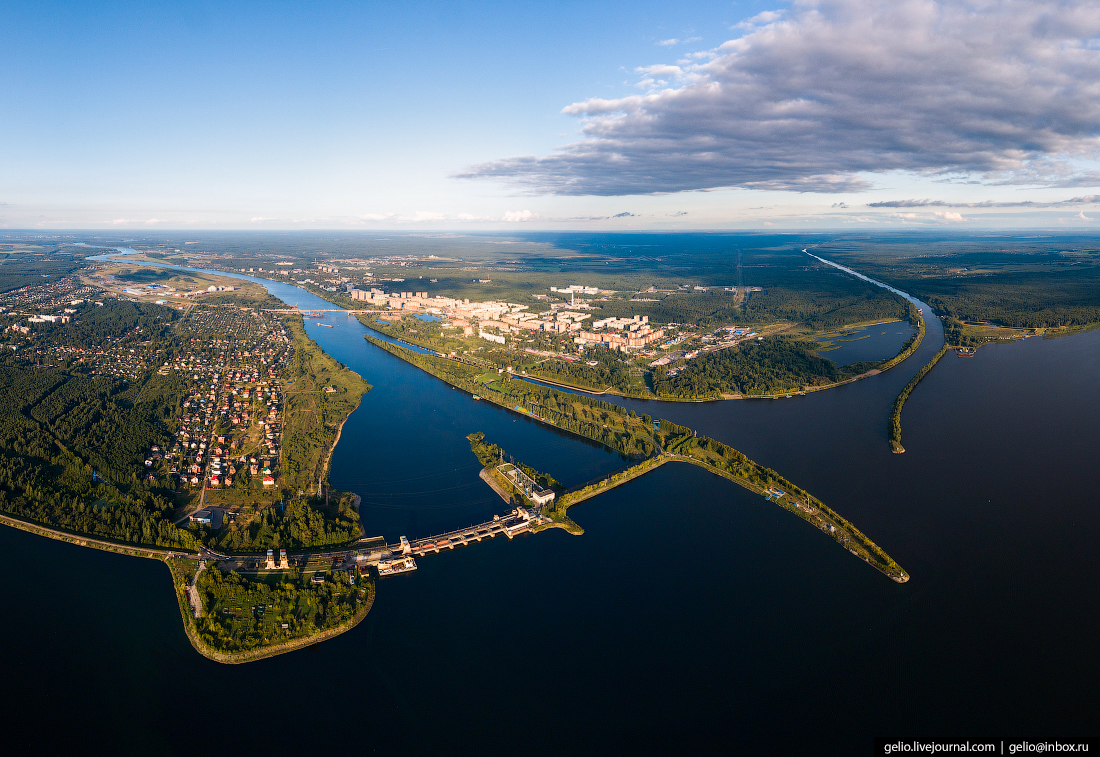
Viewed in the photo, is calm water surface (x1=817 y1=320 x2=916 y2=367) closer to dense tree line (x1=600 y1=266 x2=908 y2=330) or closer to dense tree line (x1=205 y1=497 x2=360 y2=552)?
dense tree line (x1=600 y1=266 x2=908 y2=330)

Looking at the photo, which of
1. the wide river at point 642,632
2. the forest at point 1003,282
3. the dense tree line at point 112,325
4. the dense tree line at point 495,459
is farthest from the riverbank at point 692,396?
the dense tree line at point 112,325

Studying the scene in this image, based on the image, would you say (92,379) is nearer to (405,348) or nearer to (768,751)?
(405,348)

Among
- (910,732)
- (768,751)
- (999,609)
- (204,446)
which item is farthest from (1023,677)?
(204,446)

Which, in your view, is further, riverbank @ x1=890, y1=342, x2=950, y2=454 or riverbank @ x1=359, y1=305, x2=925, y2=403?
riverbank @ x1=359, y1=305, x2=925, y2=403

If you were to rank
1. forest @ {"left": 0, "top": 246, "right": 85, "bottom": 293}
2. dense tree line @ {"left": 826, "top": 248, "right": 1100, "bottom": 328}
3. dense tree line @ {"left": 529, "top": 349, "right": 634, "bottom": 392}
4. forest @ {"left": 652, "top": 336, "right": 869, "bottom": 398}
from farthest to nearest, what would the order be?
forest @ {"left": 0, "top": 246, "right": 85, "bottom": 293} → dense tree line @ {"left": 826, "top": 248, "right": 1100, "bottom": 328} → dense tree line @ {"left": 529, "top": 349, "right": 634, "bottom": 392} → forest @ {"left": 652, "top": 336, "right": 869, "bottom": 398}

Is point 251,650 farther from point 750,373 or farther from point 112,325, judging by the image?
point 112,325

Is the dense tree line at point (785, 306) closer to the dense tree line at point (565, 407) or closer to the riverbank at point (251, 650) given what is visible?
the dense tree line at point (565, 407)

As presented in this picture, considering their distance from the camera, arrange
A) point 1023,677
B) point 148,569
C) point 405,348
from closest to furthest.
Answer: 1. point 1023,677
2. point 148,569
3. point 405,348

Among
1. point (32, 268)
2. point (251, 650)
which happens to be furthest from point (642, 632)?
point (32, 268)

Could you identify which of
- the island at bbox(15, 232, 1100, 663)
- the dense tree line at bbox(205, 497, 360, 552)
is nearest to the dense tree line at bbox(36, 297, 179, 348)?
the island at bbox(15, 232, 1100, 663)
